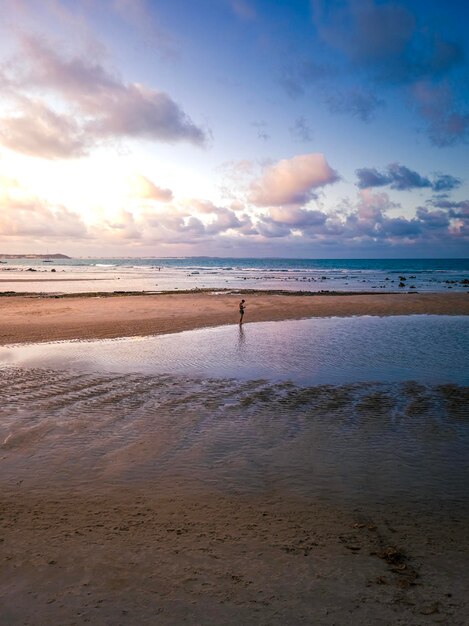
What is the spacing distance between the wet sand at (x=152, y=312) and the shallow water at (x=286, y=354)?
2.52 metres

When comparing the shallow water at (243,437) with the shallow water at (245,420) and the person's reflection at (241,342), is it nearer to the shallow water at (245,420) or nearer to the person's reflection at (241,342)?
the shallow water at (245,420)

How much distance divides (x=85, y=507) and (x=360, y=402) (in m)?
7.63

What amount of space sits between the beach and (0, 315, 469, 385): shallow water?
1735 millimetres

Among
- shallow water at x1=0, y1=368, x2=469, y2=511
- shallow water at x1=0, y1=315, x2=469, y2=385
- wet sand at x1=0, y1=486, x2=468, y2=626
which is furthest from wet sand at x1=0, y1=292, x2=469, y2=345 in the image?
wet sand at x1=0, y1=486, x2=468, y2=626

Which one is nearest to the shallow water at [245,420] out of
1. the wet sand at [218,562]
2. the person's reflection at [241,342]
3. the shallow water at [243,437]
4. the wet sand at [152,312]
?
the shallow water at [243,437]

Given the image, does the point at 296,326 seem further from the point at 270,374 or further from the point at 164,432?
the point at 164,432

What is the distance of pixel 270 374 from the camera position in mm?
14781

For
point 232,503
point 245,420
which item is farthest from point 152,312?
point 232,503

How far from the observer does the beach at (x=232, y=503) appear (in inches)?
183

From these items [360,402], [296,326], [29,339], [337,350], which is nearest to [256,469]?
[360,402]

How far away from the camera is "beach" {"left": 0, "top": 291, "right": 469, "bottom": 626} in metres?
4.66

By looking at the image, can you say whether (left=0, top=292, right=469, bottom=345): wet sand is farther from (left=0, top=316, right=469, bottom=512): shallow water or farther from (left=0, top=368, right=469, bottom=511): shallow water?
(left=0, top=368, right=469, bottom=511): shallow water

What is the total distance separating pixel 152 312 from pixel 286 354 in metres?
15.7

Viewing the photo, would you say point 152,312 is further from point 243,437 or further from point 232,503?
point 232,503
